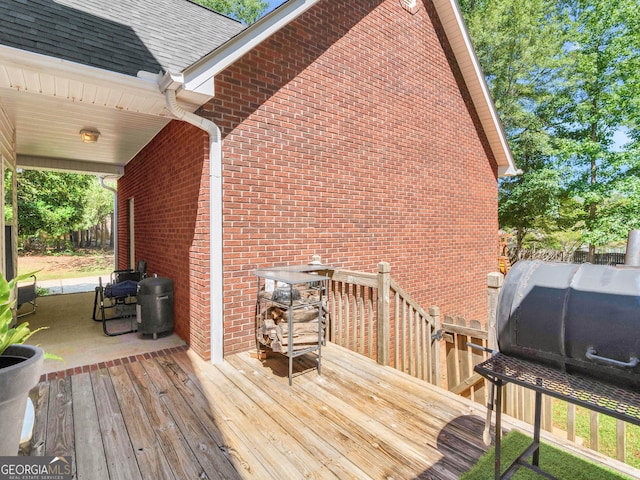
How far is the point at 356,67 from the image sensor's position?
5.50m

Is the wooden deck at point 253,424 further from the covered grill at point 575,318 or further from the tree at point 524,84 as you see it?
the tree at point 524,84

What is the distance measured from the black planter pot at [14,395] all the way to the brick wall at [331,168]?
86.8 inches

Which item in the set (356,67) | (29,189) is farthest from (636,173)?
(29,189)

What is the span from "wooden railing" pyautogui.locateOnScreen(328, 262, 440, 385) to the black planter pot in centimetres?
315

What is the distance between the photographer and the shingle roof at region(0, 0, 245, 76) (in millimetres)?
3215

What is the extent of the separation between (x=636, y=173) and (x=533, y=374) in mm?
17201

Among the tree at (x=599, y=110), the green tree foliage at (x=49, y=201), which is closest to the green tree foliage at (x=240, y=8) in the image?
the green tree foliage at (x=49, y=201)

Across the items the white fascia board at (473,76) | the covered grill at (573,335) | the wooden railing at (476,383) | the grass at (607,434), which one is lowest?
the grass at (607,434)

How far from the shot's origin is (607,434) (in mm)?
4691

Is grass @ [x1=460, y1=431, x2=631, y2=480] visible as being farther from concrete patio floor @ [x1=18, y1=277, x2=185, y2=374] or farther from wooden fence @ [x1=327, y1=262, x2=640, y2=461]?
concrete patio floor @ [x1=18, y1=277, x2=185, y2=374]

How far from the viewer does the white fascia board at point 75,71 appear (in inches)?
116

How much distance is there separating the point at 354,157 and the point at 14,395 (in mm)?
4867

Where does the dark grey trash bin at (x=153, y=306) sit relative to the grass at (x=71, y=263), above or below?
above

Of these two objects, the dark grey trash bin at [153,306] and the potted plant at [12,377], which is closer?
the potted plant at [12,377]
